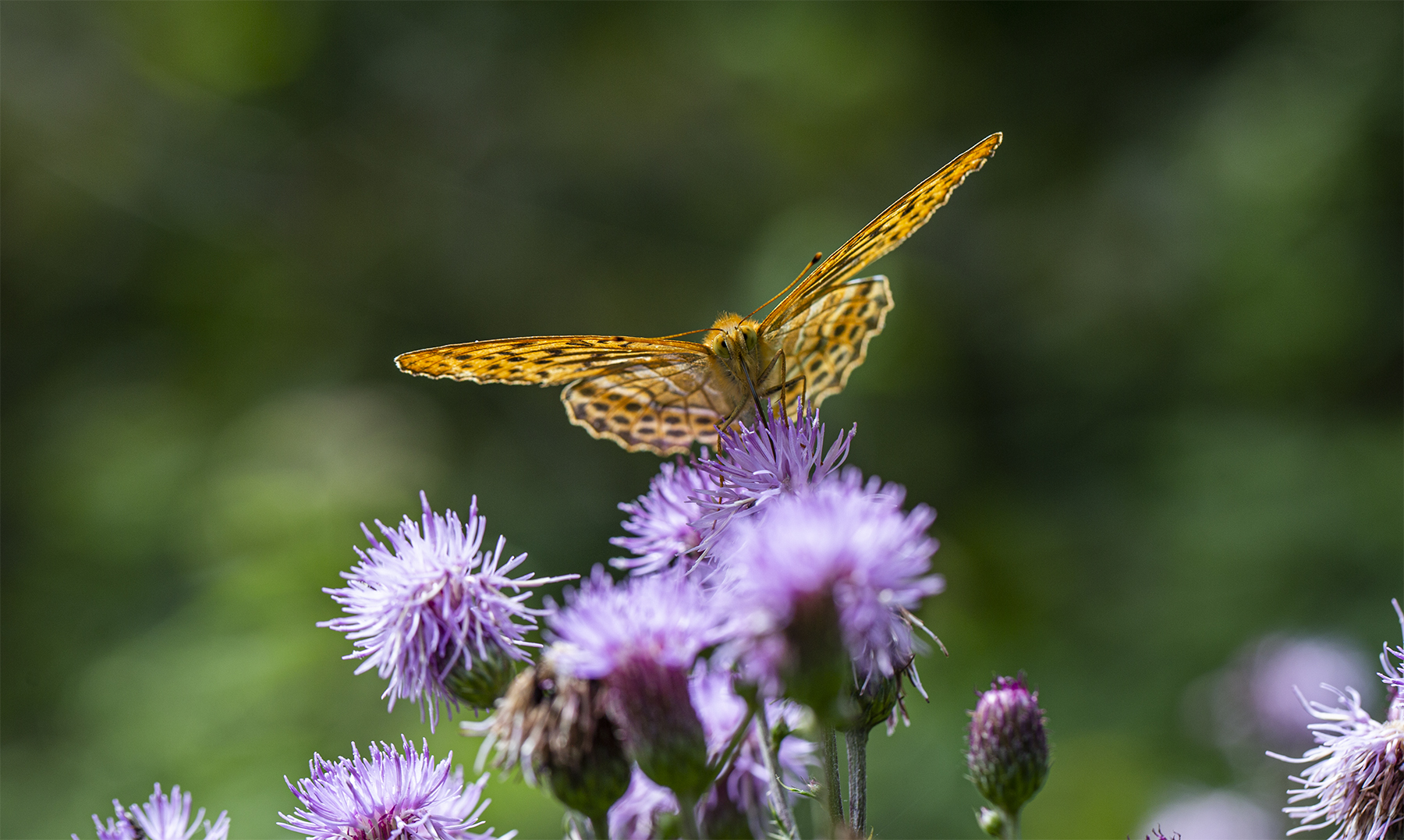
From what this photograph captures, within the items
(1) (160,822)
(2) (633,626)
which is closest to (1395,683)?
(2) (633,626)

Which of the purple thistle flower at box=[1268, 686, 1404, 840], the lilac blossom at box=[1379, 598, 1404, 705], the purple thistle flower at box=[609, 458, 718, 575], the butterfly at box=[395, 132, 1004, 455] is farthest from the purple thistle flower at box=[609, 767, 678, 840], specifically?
the lilac blossom at box=[1379, 598, 1404, 705]

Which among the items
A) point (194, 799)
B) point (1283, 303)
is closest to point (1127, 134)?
point (1283, 303)

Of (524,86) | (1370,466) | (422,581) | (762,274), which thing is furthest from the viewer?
(524,86)

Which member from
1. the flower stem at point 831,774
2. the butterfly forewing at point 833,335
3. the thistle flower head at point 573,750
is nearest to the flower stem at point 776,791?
the flower stem at point 831,774

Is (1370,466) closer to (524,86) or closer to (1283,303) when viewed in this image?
(1283,303)

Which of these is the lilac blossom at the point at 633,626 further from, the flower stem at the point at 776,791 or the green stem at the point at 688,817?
the flower stem at the point at 776,791

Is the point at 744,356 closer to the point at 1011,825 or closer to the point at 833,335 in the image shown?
the point at 833,335
